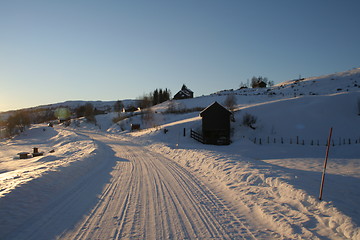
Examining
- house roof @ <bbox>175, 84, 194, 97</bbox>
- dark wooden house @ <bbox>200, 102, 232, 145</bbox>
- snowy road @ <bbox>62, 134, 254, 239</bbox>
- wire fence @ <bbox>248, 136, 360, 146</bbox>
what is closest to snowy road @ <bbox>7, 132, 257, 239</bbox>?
snowy road @ <bbox>62, 134, 254, 239</bbox>

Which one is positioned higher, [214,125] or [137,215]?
[214,125]

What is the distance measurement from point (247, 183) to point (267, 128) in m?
29.3

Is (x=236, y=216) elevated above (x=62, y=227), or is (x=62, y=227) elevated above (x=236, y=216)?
(x=62, y=227)

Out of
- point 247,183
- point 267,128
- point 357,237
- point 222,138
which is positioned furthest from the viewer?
point 267,128

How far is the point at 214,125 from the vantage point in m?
33.0

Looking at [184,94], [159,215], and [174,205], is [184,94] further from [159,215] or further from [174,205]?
[159,215]

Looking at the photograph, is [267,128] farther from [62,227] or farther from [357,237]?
[62,227]

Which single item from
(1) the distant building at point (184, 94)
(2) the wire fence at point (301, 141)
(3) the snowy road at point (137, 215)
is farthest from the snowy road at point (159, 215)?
(1) the distant building at point (184, 94)

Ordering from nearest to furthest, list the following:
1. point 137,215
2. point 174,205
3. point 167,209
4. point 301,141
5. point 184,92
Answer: point 137,215 < point 167,209 < point 174,205 < point 301,141 < point 184,92

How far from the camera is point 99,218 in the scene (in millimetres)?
5703

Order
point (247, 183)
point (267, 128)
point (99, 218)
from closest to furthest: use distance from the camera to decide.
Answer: point (99, 218) < point (247, 183) < point (267, 128)

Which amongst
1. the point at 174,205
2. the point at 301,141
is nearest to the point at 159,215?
the point at 174,205

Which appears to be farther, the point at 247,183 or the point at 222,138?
the point at 222,138

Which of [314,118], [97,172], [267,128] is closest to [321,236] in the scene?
[97,172]
